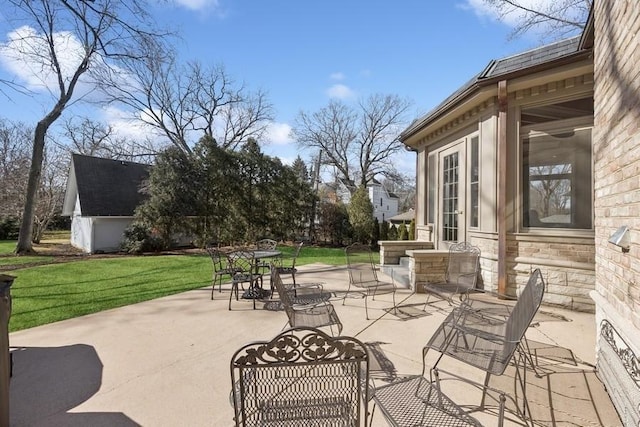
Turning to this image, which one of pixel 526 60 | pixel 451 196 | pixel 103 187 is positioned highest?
pixel 526 60

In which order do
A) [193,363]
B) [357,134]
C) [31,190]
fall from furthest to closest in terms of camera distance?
[357,134] < [31,190] < [193,363]

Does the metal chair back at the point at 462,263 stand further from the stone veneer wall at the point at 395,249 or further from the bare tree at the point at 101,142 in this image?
the bare tree at the point at 101,142

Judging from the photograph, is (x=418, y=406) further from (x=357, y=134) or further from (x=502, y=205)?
(x=357, y=134)

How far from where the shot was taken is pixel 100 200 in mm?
15336

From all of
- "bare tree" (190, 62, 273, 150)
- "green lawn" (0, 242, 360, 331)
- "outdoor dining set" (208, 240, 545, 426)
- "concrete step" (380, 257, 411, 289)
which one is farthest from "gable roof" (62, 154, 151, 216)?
"outdoor dining set" (208, 240, 545, 426)

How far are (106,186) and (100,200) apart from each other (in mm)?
1190

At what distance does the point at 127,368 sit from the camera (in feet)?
10.1

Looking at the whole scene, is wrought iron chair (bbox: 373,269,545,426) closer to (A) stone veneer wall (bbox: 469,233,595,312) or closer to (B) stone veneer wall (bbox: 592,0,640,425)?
(B) stone veneer wall (bbox: 592,0,640,425)

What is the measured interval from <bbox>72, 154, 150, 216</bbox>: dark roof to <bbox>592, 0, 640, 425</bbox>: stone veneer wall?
15844 mm

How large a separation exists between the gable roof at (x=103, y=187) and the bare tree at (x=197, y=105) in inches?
268

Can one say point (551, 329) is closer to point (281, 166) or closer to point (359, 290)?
point (359, 290)

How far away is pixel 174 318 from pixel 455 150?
232 inches

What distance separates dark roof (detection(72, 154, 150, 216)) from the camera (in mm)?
15039

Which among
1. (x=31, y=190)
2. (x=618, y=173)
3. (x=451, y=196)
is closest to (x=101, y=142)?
(x=31, y=190)
